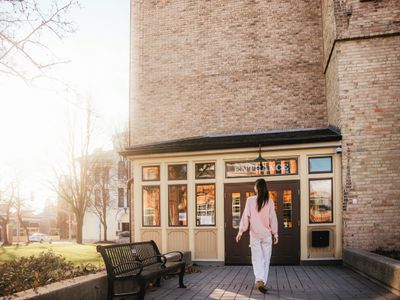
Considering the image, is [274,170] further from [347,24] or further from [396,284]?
[396,284]

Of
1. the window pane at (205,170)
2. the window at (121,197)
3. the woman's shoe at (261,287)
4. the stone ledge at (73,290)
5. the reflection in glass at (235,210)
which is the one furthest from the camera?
the window at (121,197)

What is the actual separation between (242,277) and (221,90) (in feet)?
24.1

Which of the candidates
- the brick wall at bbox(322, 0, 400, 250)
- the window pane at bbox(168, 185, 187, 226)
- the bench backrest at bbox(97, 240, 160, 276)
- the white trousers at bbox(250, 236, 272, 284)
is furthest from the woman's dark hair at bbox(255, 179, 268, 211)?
the window pane at bbox(168, 185, 187, 226)

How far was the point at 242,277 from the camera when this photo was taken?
30.4 feet

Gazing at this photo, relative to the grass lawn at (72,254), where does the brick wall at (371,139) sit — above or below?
above

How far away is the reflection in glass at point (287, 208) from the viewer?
38.2 feet

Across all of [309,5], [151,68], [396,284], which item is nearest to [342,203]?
[396,284]

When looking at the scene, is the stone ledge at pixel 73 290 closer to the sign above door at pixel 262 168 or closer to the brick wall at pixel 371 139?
the sign above door at pixel 262 168

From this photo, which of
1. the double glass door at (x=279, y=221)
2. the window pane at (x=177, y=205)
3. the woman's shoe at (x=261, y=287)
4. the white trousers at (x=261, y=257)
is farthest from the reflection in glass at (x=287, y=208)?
the woman's shoe at (x=261, y=287)

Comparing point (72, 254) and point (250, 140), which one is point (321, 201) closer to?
point (250, 140)

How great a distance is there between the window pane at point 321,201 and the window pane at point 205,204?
301 centimetres

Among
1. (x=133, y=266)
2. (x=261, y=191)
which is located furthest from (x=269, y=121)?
(x=133, y=266)

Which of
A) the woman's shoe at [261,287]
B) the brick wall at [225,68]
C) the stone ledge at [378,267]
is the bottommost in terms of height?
the woman's shoe at [261,287]

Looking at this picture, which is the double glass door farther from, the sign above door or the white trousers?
the white trousers
